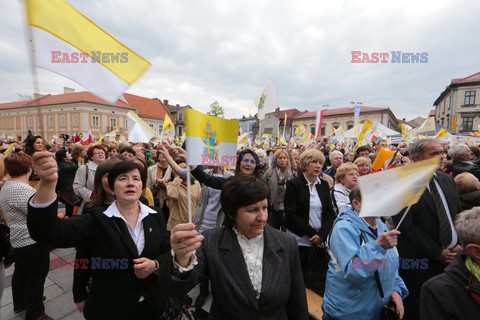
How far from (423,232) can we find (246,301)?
2.16 meters

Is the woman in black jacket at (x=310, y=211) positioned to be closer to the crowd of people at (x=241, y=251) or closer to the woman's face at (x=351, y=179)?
the crowd of people at (x=241, y=251)

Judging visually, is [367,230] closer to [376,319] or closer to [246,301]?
[376,319]

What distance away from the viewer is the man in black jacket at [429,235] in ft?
8.12

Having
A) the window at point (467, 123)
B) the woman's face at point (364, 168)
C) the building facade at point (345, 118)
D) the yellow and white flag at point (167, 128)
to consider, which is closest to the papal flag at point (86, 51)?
the woman's face at point (364, 168)

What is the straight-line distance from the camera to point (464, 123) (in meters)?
40.6

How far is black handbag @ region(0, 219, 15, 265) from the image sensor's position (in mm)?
2451

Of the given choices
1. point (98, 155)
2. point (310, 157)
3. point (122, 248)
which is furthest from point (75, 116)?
point (122, 248)

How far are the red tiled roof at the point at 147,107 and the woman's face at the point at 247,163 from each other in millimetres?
51730

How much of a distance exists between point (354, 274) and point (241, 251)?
0.91m

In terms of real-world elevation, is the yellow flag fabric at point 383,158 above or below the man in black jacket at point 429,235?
above

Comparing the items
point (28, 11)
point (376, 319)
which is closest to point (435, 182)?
point (376, 319)

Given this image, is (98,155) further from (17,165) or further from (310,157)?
(310,157)

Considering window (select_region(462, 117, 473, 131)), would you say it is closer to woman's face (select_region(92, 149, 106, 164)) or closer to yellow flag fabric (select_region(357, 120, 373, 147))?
yellow flag fabric (select_region(357, 120, 373, 147))

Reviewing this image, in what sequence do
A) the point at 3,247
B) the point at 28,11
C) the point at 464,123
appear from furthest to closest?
Answer: the point at 464,123 → the point at 3,247 → the point at 28,11
